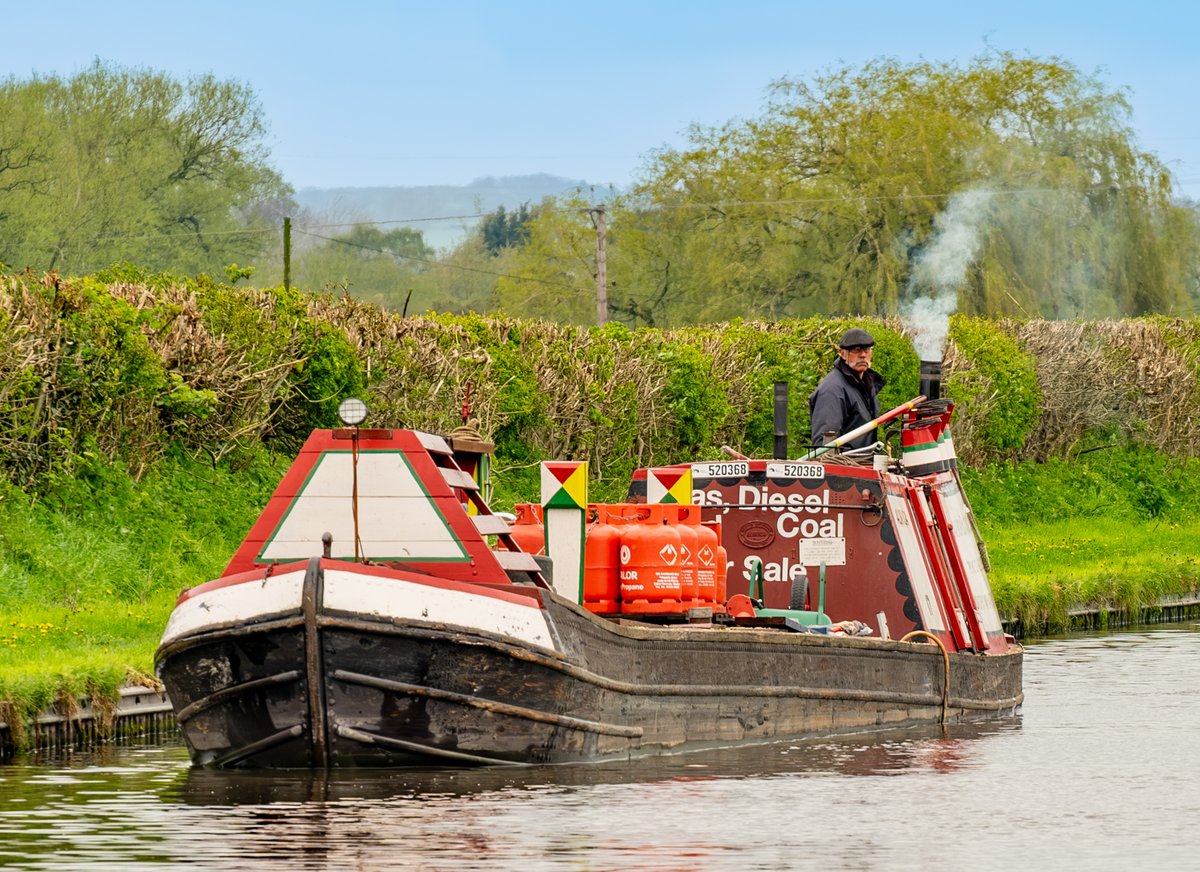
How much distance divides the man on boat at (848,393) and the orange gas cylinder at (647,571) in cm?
→ 308

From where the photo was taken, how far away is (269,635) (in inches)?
490

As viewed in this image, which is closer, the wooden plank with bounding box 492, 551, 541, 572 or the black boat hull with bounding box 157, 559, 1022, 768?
the black boat hull with bounding box 157, 559, 1022, 768

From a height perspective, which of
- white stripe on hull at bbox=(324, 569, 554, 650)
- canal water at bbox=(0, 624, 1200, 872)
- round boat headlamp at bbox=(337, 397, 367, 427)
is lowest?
canal water at bbox=(0, 624, 1200, 872)

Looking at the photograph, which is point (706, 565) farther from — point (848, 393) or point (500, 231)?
point (500, 231)

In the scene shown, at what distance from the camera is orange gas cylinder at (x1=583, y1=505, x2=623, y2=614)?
14773mm

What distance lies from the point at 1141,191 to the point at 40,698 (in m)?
44.6

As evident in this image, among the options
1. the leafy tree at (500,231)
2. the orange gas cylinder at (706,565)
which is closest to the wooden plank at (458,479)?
the orange gas cylinder at (706,565)

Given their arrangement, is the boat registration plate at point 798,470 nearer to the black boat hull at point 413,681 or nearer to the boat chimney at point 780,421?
the boat chimney at point 780,421

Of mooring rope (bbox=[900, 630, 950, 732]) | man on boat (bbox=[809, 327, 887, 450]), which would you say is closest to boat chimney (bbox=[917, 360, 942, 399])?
man on boat (bbox=[809, 327, 887, 450])

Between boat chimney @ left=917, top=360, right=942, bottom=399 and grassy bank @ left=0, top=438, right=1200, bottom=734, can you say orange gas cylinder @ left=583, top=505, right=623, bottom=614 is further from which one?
boat chimney @ left=917, top=360, right=942, bottom=399

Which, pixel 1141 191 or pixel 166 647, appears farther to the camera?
pixel 1141 191

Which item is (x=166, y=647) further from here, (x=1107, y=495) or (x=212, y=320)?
(x=1107, y=495)

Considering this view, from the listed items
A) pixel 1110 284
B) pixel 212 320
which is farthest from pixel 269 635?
pixel 1110 284

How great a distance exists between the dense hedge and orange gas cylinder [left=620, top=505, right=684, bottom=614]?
7646mm
